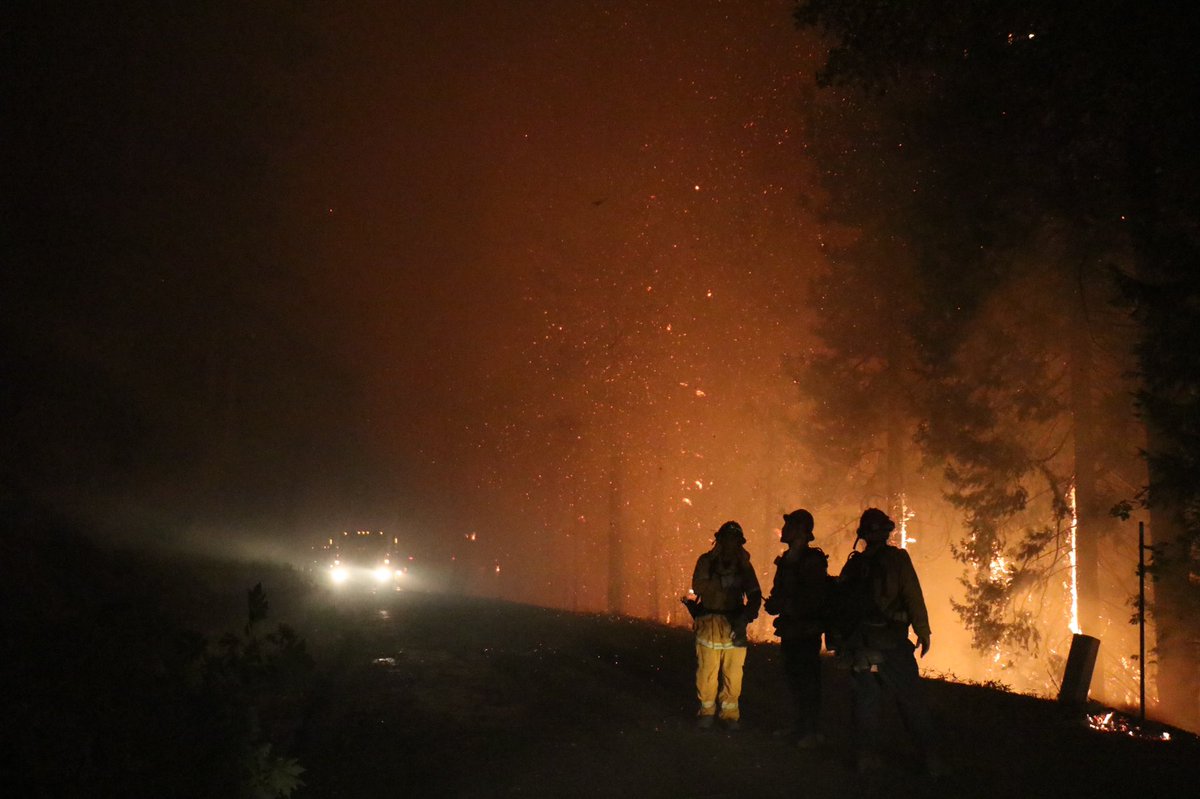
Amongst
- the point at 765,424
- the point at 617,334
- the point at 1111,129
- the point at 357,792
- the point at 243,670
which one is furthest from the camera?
the point at 765,424

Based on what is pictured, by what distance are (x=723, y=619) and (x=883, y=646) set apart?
1992mm

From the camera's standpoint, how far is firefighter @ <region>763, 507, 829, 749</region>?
9.35 meters

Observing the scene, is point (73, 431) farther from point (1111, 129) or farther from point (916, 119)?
point (1111, 129)

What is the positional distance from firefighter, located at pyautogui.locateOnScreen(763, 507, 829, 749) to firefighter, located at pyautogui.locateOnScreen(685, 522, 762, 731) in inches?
13.8

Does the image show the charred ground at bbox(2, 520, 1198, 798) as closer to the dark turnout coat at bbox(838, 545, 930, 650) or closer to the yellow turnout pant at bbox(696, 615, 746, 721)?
the yellow turnout pant at bbox(696, 615, 746, 721)

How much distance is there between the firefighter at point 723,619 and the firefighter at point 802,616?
0.35m

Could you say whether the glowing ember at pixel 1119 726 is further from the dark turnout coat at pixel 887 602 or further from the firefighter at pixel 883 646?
the dark turnout coat at pixel 887 602

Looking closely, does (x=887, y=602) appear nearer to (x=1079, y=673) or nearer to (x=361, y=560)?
(x=1079, y=673)

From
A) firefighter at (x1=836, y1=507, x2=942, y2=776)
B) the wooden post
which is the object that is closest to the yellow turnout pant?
firefighter at (x1=836, y1=507, x2=942, y2=776)

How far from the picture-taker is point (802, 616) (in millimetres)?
9406

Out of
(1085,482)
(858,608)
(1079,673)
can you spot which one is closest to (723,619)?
(858,608)

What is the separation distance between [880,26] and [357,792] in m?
9.16

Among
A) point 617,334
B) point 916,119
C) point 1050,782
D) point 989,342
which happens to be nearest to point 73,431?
point 617,334

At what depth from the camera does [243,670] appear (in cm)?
716
